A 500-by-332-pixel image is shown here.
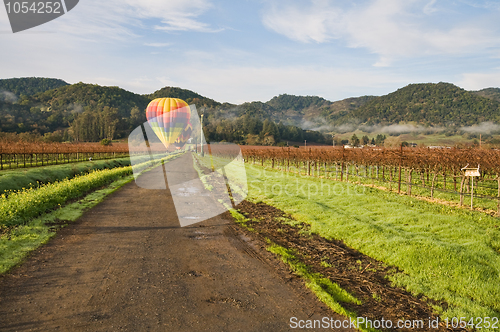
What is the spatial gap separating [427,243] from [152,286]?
6.39m

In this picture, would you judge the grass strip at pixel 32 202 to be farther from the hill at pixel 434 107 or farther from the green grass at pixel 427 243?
the hill at pixel 434 107

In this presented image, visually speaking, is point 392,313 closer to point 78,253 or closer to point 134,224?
point 78,253

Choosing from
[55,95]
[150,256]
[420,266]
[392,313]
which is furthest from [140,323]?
[55,95]

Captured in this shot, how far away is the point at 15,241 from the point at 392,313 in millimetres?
8476

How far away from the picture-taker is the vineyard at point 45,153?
31102 mm

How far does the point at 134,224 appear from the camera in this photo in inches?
384

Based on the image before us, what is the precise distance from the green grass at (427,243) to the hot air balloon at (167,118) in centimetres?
3093

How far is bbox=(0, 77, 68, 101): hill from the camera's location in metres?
155

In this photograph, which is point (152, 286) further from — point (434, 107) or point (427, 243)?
point (434, 107)

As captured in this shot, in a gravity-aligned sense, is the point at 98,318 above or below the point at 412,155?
below

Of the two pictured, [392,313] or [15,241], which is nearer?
[392,313]

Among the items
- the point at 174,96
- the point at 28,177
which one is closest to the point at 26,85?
the point at 174,96

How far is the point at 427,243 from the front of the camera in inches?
289

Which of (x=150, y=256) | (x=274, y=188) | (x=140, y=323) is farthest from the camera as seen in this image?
(x=274, y=188)
